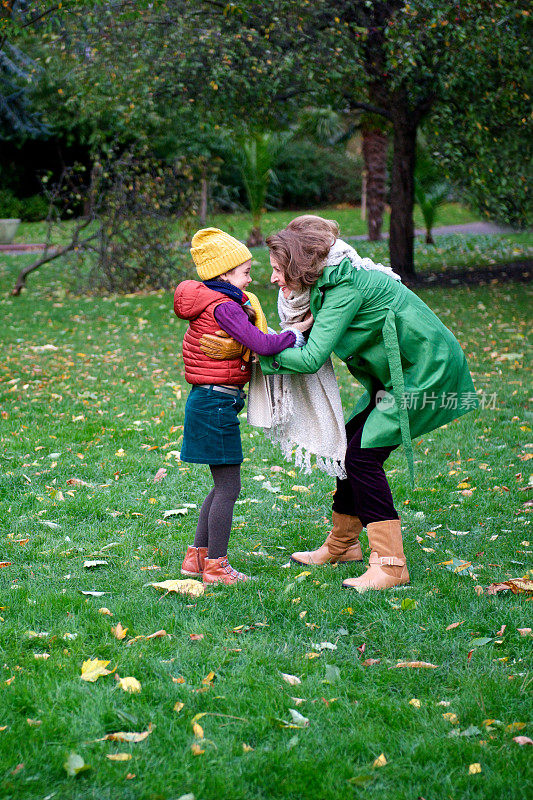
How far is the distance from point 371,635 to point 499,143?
9663 millimetres

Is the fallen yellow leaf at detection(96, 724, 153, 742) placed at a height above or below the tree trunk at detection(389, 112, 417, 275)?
below

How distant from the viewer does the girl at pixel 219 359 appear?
10.9ft

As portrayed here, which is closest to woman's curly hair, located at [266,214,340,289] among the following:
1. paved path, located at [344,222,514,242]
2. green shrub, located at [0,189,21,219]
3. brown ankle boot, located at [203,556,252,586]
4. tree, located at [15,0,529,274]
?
brown ankle boot, located at [203,556,252,586]

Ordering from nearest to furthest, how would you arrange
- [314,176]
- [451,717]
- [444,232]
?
[451,717] < [444,232] < [314,176]

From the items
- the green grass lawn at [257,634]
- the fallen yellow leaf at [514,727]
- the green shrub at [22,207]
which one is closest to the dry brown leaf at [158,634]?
the green grass lawn at [257,634]

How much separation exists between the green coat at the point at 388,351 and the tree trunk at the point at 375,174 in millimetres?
17580

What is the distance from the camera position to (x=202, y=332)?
11.1ft

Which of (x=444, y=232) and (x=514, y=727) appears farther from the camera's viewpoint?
(x=444, y=232)

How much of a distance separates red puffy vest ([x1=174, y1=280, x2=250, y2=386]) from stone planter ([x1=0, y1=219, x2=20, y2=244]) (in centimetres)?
1943

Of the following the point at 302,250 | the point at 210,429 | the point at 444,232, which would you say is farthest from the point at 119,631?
the point at 444,232

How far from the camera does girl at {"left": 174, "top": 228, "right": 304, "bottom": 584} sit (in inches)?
131

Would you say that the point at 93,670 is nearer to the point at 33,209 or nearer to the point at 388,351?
the point at 388,351

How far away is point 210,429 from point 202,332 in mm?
414

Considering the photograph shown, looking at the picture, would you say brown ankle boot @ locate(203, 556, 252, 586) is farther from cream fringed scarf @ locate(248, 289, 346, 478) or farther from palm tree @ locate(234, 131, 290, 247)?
palm tree @ locate(234, 131, 290, 247)
